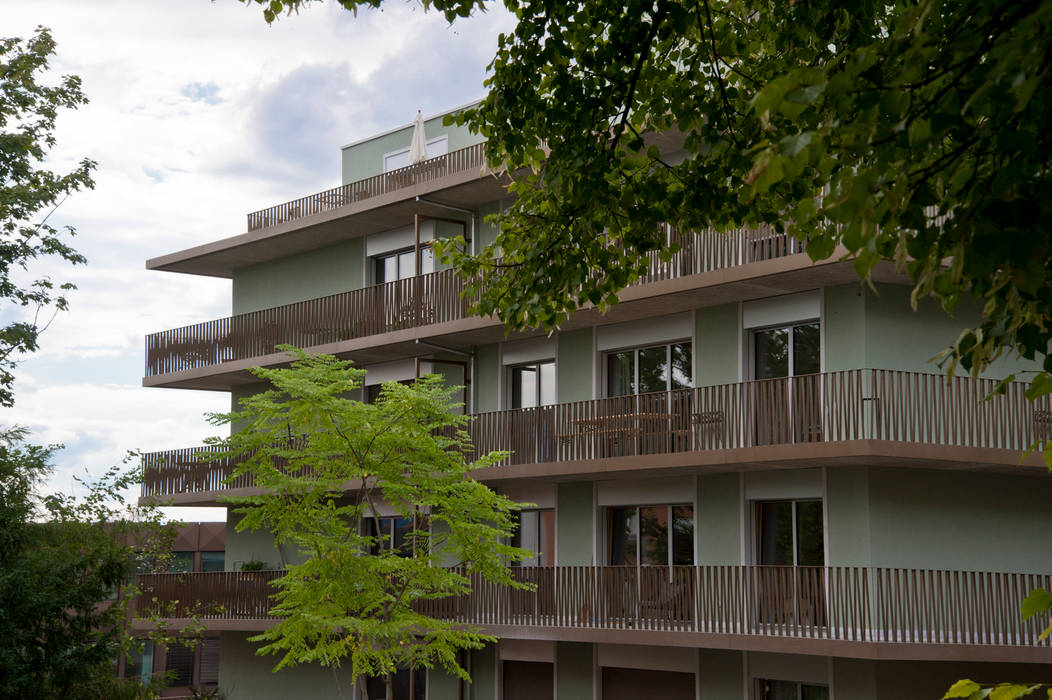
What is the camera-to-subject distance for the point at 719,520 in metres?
25.0

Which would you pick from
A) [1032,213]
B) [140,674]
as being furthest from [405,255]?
[1032,213]

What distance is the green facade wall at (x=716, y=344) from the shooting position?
2517 cm

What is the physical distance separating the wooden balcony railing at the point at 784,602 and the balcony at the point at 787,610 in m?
0.02

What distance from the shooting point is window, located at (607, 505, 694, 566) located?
25828mm

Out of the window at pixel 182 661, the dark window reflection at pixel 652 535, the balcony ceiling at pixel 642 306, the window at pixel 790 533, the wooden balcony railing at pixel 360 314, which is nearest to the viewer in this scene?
the balcony ceiling at pixel 642 306

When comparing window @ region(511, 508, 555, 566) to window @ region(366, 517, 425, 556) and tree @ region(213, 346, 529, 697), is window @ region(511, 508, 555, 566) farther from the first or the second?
tree @ region(213, 346, 529, 697)

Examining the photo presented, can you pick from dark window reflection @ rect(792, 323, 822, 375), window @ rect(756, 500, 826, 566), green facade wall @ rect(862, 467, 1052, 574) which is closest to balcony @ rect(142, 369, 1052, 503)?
green facade wall @ rect(862, 467, 1052, 574)

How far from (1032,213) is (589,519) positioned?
79.6 ft

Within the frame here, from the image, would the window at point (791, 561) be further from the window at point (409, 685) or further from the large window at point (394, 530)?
the large window at point (394, 530)

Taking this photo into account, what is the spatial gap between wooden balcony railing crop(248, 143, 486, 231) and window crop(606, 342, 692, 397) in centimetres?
541

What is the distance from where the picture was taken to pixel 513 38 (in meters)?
10.7

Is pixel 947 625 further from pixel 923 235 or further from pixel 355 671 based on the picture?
pixel 923 235

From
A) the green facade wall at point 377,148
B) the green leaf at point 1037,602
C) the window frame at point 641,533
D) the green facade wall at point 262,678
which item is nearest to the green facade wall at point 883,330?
the window frame at point 641,533

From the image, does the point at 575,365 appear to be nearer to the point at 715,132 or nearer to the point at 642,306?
the point at 642,306
